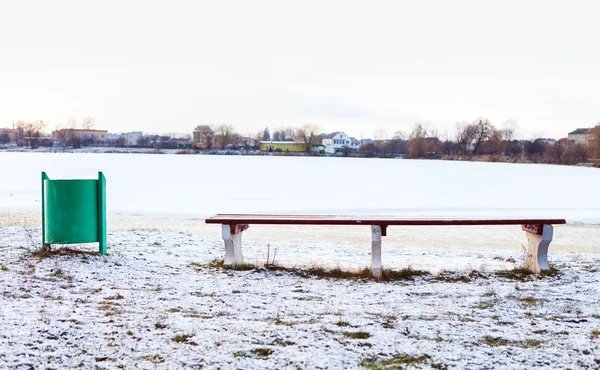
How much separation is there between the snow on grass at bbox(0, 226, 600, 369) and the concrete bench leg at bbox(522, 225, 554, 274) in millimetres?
325

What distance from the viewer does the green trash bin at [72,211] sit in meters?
6.53

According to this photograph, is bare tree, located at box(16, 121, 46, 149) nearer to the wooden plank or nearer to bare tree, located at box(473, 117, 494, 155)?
bare tree, located at box(473, 117, 494, 155)

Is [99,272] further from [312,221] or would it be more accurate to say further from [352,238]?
[352,238]

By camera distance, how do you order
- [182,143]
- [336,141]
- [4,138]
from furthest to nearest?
1. [4,138]
2. [182,143]
3. [336,141]

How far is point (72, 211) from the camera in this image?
21.6 ft

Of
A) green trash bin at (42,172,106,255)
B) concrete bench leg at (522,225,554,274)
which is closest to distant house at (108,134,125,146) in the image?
green trash bin at (42,172,106,255)

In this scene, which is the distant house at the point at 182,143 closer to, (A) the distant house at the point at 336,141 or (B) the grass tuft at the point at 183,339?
(A) the distant house at the point at 336,141

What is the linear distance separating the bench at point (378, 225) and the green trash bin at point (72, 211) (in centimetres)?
146

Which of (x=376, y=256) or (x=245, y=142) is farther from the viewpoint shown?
(x=245, y=142)

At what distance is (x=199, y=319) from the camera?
13.8ft

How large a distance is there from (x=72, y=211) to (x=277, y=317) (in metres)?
3.43

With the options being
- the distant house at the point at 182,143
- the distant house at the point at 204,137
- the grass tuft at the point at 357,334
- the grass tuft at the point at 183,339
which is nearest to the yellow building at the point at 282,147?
the distant house at the point at 204,137

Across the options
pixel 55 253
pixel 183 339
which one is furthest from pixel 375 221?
pixel 55 253

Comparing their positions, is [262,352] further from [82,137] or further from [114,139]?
[114,139]
